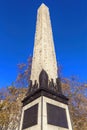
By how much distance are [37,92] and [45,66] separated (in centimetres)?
134

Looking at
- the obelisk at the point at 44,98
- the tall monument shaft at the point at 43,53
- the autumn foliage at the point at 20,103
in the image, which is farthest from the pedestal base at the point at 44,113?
the autumn foliage at the point at 20,103

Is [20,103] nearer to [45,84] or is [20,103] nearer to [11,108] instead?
[11,108]

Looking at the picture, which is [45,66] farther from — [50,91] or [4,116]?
[4,116]

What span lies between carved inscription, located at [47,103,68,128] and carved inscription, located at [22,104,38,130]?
450 millimetres

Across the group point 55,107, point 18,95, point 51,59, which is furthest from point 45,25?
point 18,95

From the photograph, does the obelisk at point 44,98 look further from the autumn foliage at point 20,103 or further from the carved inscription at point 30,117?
the autumn foliage at point 20,103

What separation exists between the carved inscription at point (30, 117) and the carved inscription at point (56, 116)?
0.45 metres

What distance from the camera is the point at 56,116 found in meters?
5.22

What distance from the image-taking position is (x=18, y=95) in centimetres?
1490

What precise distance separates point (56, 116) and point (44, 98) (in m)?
0.73

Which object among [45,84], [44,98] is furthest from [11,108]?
[44,98]

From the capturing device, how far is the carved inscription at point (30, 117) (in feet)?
16.6

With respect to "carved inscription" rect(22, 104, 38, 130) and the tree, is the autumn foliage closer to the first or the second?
the tree

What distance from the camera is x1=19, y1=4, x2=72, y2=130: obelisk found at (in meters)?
4.96
